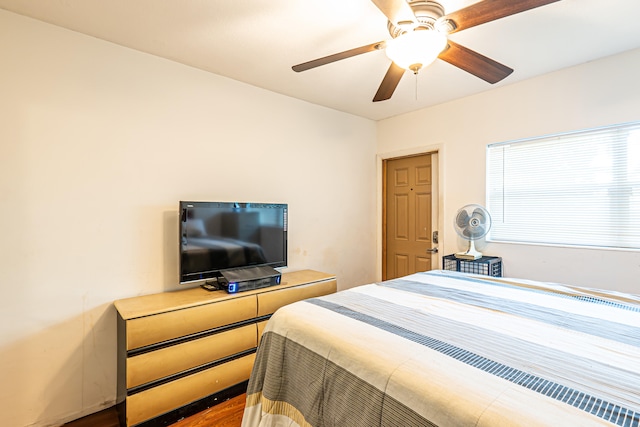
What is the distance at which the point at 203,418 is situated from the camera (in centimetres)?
197

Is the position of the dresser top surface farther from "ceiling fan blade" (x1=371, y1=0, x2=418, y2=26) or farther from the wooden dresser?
"ceiling fan blade" (x1=371, y1=0, x2=418, y2=26)

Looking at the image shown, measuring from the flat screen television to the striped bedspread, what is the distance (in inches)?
42.2

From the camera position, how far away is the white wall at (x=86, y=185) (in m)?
1.85

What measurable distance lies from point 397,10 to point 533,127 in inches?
82.6

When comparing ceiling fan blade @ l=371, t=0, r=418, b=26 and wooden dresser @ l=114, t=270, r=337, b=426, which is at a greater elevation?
ceiling fan blade @ l=371, t=0, r=418, b=26

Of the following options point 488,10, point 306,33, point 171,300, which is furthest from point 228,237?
point 488,10

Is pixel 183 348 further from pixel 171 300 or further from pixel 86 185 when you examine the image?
pixel 86 185

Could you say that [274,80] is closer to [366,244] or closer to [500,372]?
[366,244]

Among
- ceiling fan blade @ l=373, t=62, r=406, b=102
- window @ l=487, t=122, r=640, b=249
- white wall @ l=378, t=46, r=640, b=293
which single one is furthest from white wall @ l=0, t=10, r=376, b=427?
window @ l=487, t=122, r=640, b=249

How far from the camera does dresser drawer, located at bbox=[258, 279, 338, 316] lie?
2389mm

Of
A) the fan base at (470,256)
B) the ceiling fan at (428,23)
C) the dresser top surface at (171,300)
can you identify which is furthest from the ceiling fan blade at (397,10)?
the fan base at (470,256)

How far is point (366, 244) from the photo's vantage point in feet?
12.9

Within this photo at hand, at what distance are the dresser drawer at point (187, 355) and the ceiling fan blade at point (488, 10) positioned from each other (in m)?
2.26

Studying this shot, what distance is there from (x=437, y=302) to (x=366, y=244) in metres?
2.31
